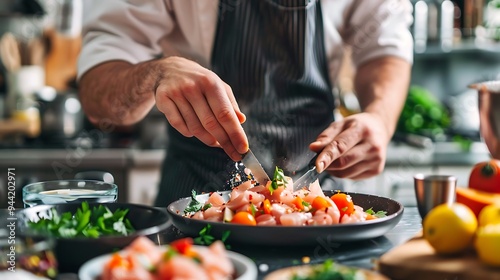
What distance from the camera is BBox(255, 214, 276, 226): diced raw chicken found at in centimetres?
118

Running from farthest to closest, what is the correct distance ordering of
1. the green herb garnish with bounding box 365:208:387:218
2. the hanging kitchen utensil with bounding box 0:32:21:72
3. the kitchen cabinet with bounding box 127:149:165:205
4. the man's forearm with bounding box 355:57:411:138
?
the hanging kitchen utensil with bounding box 0:32:21:72 → the kitchen cabinet with bounding box 127:149:165:205 → the man's forearm with bounding box 355:57:411:138 → the green herb garnish with bounding box 365:208:387:218

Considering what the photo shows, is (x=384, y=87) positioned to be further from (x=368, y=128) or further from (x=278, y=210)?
(x=278, y=210)

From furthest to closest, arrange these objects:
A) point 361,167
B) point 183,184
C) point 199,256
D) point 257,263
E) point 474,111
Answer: point 474,111
point 183,184
point 361,167
point 257,263
point 199,256

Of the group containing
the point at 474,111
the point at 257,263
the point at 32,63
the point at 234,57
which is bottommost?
the point at 474,111

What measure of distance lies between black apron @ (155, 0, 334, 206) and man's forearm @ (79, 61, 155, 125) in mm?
185

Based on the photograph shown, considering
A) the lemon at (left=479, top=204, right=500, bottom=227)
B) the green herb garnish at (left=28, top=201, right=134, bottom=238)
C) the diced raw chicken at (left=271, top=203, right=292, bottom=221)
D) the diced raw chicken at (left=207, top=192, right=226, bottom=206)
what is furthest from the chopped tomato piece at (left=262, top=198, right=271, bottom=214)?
the lemon at (left=479, top=204, right=500, bottom=227)

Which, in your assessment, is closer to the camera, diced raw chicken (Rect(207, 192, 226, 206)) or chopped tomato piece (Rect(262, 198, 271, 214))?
chopped tomato piece (Rect(262, 198, 271, 214))

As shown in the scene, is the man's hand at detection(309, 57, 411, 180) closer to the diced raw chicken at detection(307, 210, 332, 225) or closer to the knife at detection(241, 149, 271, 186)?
the knife at detection(241, 149, 271, 186)

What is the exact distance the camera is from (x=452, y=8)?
149 inches

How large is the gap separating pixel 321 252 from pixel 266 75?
2.73 ft

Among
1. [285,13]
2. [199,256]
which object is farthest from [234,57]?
[199,256]

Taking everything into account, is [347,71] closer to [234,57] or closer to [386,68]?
[386,68]

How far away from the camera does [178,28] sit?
1981 mm

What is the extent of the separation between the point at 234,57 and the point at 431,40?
218cm
